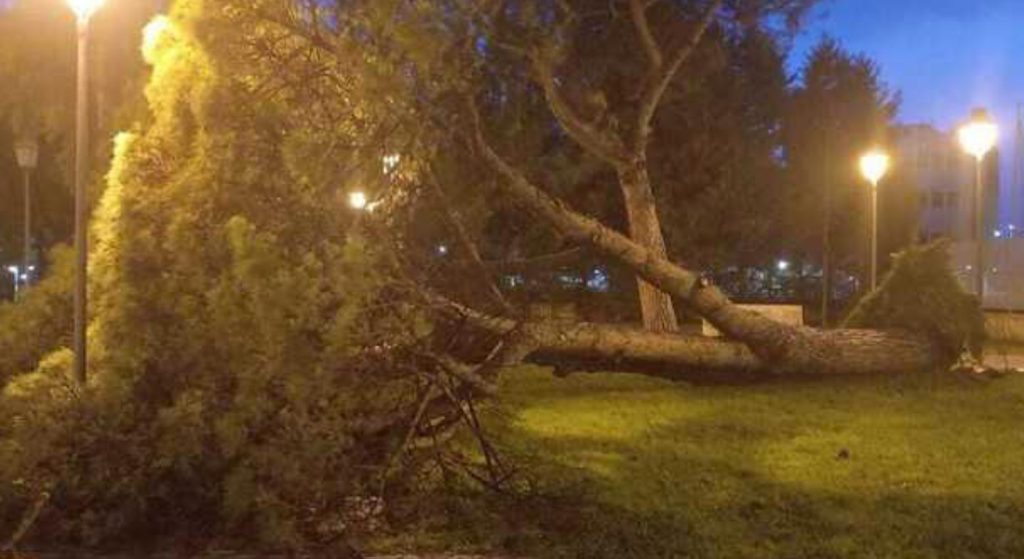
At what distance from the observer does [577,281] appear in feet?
94.7

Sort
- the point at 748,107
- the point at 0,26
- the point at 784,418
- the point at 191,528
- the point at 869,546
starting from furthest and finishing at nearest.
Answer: the point at 748,107, the point at 0,26, the point at 784,418, the point at 191,528, the point at 869,546

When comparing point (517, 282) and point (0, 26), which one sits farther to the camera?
point (0, 26)

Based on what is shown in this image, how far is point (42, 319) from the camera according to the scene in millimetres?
10180

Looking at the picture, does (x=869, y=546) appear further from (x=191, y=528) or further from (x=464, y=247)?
(x=464, y=247)

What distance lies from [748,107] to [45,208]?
1906 centimetres

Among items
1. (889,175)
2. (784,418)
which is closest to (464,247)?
(784,418)

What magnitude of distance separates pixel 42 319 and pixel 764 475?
591 cm

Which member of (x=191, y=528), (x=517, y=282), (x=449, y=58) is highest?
(x=449, y=58)

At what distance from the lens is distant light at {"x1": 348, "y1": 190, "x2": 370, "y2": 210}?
9523mm

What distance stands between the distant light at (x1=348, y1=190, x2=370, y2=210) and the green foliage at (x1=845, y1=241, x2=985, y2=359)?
27.2 ft

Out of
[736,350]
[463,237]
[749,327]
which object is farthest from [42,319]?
[736,350]

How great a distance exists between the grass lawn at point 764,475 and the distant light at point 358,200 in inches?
92.2

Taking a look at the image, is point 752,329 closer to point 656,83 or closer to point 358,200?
point 656,83

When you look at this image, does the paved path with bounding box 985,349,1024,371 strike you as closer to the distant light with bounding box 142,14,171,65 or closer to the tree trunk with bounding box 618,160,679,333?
the tree trunk with bounding box 618,160,679,333
